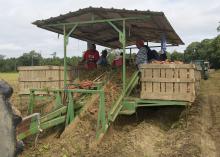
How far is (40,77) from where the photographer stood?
11625mm

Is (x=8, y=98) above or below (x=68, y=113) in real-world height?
above

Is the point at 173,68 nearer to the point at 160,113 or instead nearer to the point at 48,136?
the point at 160,113

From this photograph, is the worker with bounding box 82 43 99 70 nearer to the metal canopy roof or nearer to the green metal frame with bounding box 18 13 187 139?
the metal canopy roof

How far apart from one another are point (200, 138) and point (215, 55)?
48.5 m

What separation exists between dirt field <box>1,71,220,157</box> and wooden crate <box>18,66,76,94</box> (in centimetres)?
217

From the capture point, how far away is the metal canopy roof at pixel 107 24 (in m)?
10.5

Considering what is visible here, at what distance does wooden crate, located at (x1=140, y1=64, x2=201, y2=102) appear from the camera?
9.98 metres

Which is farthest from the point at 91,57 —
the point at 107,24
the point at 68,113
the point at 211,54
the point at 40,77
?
the point at 211,54

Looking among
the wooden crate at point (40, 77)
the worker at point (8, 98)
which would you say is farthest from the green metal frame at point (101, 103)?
the worker at point (8, 98)

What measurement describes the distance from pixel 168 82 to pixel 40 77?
3.80 meters

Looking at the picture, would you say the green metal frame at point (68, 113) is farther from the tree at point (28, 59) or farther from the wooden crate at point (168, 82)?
the tree at point (28, 59)

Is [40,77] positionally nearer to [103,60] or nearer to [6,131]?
[103,60]

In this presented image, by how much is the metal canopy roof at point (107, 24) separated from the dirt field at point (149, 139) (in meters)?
2.67

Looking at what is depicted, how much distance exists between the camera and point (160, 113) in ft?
40.1
